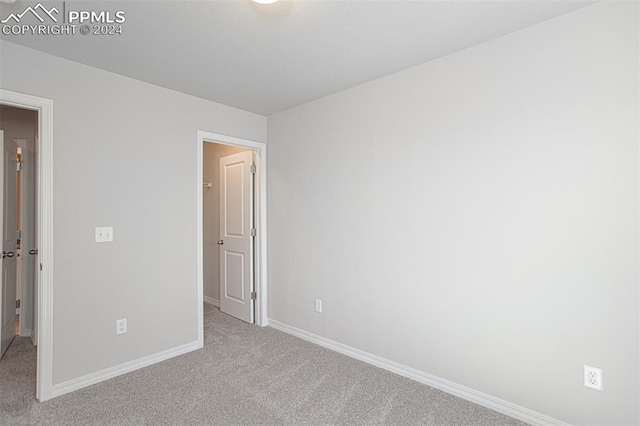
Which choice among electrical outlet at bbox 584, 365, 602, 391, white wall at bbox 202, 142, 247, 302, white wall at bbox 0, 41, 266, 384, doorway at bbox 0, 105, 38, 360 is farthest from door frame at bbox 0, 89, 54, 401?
electrical outlet at bbox 584, 365, 602, 391

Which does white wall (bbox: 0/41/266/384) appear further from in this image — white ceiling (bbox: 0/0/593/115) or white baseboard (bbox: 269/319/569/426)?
white baseboard (bbox: 269/319/569/426)

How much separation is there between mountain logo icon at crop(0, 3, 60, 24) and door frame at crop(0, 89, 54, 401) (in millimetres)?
511

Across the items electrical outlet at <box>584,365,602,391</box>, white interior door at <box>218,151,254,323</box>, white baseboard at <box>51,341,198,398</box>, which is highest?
white interior door at <box>218,151,254,323</box>

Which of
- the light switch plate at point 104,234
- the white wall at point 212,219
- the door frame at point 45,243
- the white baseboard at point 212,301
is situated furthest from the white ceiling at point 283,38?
the white baseboard at point 212,301

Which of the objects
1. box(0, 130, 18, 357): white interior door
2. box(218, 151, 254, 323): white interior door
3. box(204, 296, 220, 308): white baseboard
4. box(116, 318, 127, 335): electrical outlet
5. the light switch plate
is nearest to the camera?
the light switch plate

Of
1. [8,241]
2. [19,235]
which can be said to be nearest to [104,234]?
[8,241]

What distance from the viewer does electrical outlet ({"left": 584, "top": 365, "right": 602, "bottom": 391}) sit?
180cm

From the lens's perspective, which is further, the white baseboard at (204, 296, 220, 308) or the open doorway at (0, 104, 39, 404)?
the white baseboard at (204, 296, 220, 308)

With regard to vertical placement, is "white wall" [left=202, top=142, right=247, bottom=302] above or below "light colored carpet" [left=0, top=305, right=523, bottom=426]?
above

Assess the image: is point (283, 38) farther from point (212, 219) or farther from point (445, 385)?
point (212, 219)

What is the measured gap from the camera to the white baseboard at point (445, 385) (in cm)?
202

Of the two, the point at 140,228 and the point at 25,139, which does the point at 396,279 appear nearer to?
the point at 140,228

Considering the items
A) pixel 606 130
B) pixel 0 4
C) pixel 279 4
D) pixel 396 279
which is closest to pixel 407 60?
pixel 279 4

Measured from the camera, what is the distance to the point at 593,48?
5.92ft
